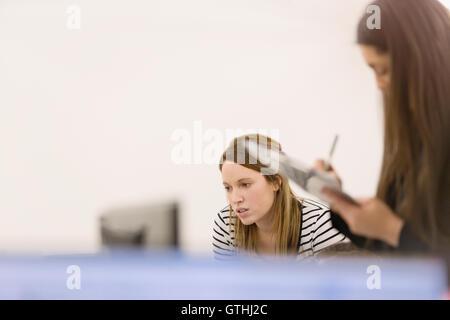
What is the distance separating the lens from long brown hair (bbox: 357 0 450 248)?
1433 millimetres

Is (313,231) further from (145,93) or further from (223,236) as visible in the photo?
(145,93)

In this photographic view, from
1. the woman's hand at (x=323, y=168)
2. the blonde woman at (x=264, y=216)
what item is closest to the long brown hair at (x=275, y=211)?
the blonde woman at (x=264, y=216)

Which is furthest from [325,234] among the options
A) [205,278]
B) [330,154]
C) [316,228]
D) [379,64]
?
[379,64]

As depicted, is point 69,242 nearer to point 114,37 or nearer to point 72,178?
point 72,178

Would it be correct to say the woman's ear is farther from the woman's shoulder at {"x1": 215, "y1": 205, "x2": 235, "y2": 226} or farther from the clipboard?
the woman's shoulder at {"x1": 215, "y1": 205, "x2": 235, "y2": 226}

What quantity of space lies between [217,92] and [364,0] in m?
0.53

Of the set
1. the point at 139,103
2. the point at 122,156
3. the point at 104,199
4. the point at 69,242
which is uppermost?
the point at 139,103

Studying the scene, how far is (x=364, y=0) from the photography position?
148 cm

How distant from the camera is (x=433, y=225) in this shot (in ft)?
4.71

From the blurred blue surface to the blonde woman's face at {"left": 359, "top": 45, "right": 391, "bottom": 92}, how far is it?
0.54 m

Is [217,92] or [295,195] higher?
[217,92]

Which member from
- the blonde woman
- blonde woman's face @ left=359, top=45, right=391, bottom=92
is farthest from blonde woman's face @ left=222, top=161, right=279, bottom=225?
blonde woman's face @ left=359, top=45, right=391, bottom=92

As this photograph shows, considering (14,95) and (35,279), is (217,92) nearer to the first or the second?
(14,95)

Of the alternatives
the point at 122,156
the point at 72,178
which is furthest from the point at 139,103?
the point at 72,178
